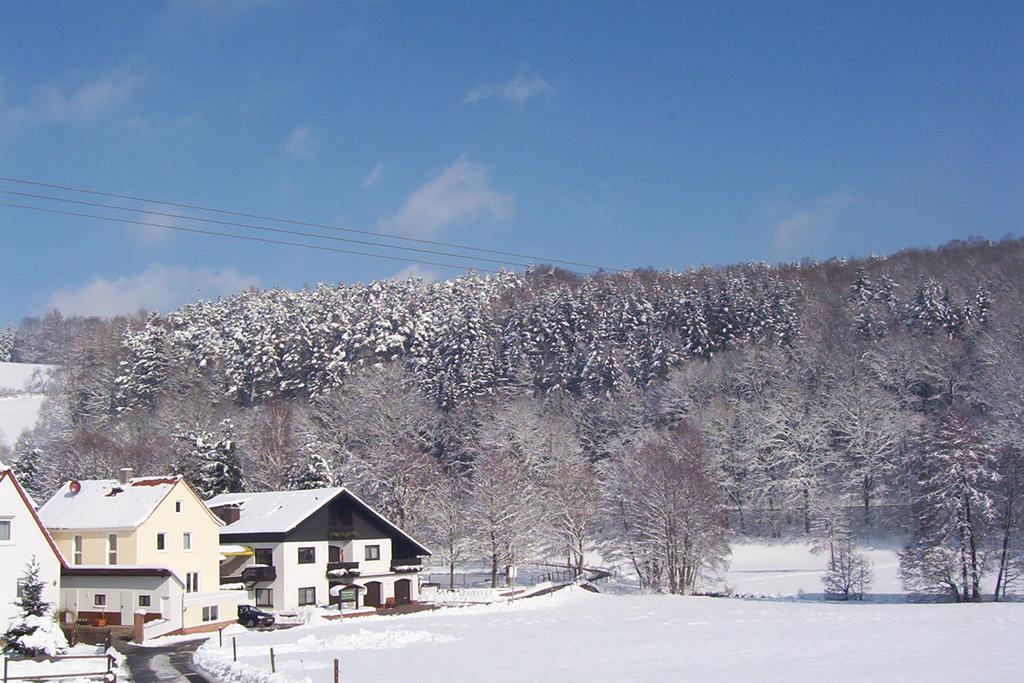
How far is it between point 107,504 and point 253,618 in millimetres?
10033

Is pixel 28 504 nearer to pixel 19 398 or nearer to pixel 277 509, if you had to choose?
pixel 277 509

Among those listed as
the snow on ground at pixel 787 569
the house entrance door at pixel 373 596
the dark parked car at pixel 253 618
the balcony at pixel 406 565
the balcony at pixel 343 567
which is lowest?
the snow on ground at pixel 787 569

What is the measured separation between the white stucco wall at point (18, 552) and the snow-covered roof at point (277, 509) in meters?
13.2

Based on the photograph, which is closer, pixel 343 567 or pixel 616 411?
pixel 343 567

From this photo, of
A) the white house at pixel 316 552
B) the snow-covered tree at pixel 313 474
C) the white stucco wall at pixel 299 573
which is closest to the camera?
the white stucco wall at pixel 299 573

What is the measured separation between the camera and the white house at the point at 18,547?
3719 cm

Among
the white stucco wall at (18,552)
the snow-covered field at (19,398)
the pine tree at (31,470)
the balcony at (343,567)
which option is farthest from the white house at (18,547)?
the snow-covered field at (19,398)

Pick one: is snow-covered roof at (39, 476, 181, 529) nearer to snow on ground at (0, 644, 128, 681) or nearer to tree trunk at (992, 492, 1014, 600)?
snow on ground at (0, 644, 128, 681)

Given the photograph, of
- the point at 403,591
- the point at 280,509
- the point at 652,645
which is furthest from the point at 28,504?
the point at 652,645

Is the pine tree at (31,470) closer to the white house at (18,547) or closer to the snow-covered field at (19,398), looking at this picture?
the snow-covered field at (19,398)

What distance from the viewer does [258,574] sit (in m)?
50.2

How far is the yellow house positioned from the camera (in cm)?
4281

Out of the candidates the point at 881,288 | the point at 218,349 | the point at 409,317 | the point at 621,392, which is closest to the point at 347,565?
the point at 621,392

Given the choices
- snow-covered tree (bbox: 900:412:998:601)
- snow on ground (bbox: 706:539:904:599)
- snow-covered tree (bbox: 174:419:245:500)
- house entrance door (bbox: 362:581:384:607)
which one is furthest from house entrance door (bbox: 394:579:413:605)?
snow-covered tree (bbox: 900:412:998:601)
